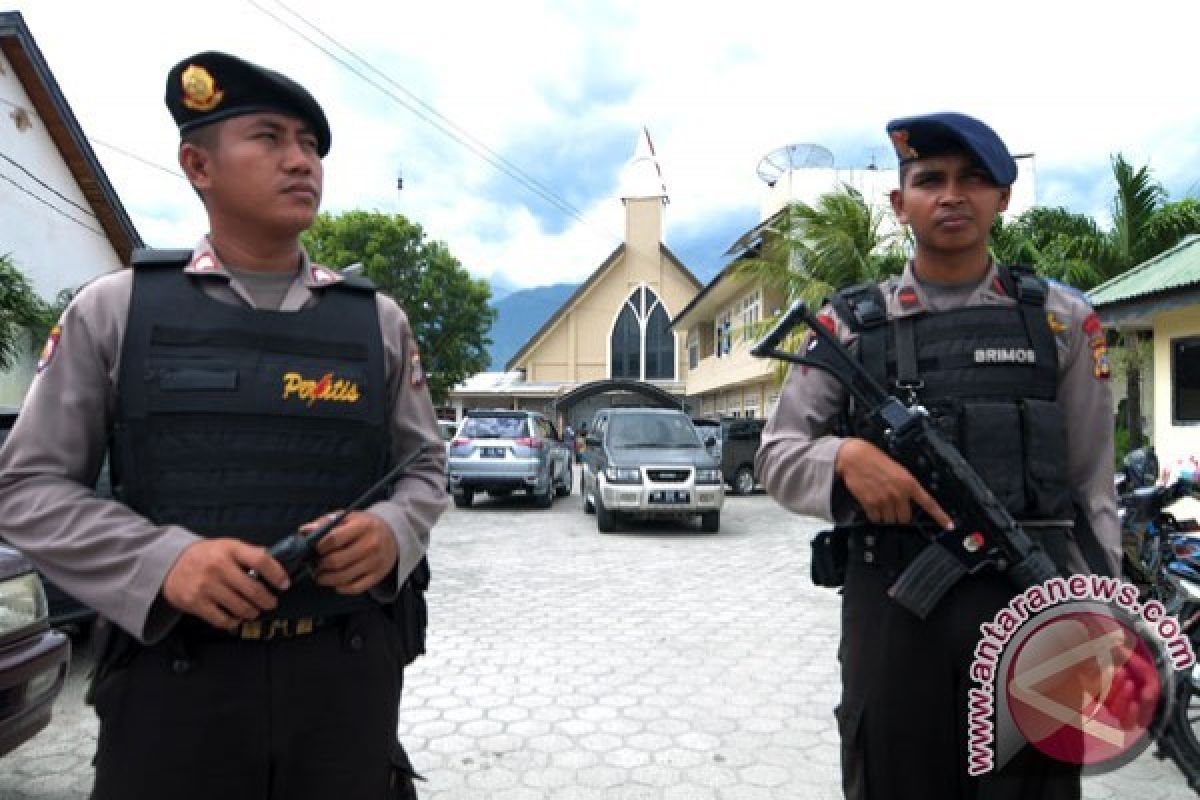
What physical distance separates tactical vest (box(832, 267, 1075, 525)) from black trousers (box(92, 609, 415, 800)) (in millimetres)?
1202

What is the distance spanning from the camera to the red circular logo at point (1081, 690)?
5.25 feet

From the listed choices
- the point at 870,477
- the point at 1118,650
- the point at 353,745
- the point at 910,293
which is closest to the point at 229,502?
the point at 353,745

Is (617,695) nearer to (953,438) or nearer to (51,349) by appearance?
(953,438)

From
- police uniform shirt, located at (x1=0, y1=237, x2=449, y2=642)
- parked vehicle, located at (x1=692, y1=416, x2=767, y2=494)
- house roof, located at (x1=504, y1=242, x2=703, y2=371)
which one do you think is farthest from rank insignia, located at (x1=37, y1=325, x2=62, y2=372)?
house roof, located at (x1=504, y1=242, x2=703, y2=371)

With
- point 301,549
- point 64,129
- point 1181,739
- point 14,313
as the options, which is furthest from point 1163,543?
point 64,129

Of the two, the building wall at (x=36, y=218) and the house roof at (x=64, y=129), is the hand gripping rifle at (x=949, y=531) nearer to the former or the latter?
the house roof at (x=64, y=129)

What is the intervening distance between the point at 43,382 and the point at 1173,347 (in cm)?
1054

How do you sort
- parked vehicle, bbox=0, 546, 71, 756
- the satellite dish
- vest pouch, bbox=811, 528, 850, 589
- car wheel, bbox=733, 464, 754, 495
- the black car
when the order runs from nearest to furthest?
1. vest pouch, bbox=811, 528, 850, 589
2. parked vehicle, bbox=0, 546, 71, 756
3. the black car
4. car wheel, bbox=733, 464, 754, 495
5. the satellite dish

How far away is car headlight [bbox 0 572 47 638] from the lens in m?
2.75

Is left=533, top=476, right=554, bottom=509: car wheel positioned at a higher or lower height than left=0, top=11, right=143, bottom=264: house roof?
lower

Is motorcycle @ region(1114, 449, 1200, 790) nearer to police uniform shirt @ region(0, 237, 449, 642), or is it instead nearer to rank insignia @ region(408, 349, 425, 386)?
rank insignia @ region(408, 349, 425, 386)

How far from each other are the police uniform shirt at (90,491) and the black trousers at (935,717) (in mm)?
1024

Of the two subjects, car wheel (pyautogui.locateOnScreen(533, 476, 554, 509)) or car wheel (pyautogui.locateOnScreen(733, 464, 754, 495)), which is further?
car wheel (pyautogui.locateOnScreen(733, 464, 754, 495))

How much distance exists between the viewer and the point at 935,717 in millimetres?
1667
